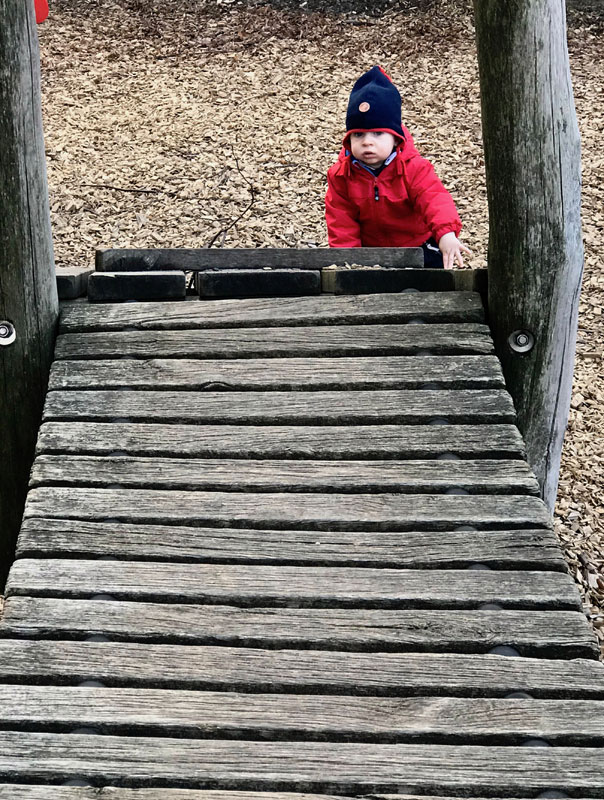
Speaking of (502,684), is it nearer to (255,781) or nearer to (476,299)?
(255,781)

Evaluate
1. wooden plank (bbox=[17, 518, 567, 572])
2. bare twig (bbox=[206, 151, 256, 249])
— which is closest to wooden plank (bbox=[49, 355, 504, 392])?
wooden plank (bbox=[17, 518, 567, 572])

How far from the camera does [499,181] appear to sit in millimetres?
3289

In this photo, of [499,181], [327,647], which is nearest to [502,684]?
[327,647]

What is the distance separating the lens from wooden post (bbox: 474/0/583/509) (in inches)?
124

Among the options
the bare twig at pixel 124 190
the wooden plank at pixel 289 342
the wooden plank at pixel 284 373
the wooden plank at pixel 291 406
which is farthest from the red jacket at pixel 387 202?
the bare twig at pixel 124 190

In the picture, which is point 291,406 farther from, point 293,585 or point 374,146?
point 374,146

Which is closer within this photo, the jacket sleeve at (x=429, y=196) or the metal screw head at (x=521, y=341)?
the metal screw head at (x=521, y=341)

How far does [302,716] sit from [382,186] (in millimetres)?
2793

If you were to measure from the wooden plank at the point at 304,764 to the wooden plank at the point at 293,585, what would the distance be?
46 centimetres

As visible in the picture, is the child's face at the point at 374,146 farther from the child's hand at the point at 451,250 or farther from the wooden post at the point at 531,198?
the wooden post at the point at 531,198

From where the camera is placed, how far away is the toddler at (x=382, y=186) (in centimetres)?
429

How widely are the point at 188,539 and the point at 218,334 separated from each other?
0.91 m

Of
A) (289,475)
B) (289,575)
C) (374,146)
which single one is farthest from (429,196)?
(289,575)

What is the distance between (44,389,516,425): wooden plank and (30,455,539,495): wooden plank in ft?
0.60
